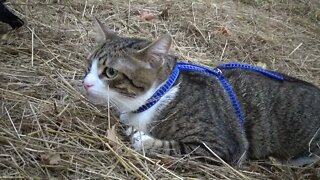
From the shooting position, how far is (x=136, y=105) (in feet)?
8.21

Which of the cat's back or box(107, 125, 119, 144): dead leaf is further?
the cat's back

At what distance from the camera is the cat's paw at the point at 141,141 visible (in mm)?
2333

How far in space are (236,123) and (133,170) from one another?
29.7 inches

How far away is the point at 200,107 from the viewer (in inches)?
99.2

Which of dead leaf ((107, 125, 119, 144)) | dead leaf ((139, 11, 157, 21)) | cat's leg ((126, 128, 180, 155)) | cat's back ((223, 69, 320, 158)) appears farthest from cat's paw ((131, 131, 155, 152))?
dead leaf ((139, 11, 157, 21))

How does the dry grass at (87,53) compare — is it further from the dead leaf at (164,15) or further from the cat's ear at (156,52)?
the cat's ear at (156,52)

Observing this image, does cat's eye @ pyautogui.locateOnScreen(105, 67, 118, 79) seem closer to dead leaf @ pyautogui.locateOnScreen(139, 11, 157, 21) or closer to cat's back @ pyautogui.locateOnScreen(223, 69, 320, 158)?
cat's back @ pyautogui.locateOnScreen(223, 69, 320, 158)

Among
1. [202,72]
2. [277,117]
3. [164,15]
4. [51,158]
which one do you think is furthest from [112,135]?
[164,15]

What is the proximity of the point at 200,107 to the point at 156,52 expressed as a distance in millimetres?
391

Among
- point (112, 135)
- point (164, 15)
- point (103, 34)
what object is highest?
point (103, 34)

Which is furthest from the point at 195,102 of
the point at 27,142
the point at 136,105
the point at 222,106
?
the point at 27,142

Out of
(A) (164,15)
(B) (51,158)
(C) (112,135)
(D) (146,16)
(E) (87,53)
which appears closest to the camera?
(B) (51,158)

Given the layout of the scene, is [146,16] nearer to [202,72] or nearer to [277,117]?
[202,72]

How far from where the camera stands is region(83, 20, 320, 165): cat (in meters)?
2.43
